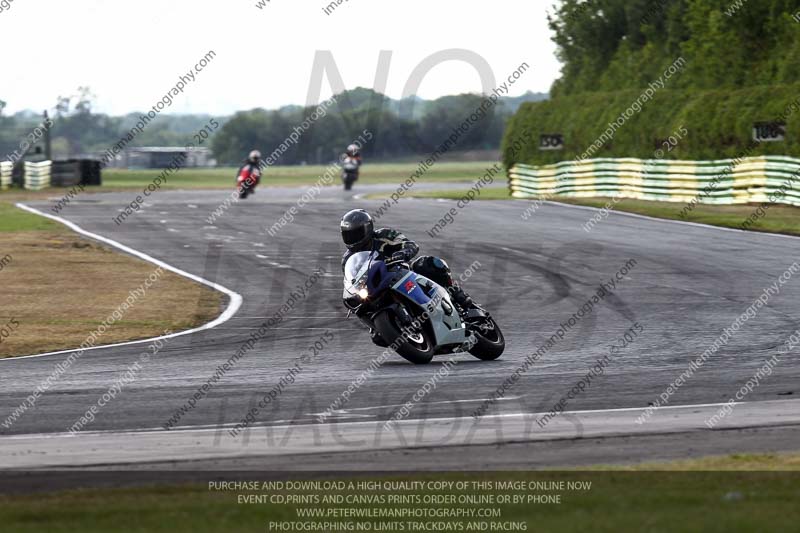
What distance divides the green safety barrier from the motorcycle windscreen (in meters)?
21.1

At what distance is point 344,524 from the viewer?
618 cm

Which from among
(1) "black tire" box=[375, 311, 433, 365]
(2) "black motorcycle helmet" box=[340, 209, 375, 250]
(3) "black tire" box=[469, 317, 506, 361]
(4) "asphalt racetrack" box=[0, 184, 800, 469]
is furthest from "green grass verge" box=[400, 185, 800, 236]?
(2) "black motorcycle helmet" box=[340, 209, 375, 250]

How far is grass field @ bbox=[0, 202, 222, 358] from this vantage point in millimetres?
16062

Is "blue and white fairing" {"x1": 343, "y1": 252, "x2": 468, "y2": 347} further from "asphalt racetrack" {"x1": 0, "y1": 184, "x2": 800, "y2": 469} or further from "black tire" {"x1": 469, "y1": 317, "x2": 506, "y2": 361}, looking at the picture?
"asphalt racetrack" {"x1": 0, "y1": 184, "x2": 800, "y2": 469}

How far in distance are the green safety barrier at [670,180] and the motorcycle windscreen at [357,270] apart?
21066mm

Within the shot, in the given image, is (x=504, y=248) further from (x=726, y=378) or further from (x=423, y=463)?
(x=423, y=463)

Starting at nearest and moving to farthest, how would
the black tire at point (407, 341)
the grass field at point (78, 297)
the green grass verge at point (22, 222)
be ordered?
the black tire at point (407, 341) < the grass field at point (78, 297) < the green grass verge at point (22, 222)

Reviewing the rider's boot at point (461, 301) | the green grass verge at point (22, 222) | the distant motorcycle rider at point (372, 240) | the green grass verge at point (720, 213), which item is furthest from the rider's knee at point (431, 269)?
the green grass verge at point (22, 222)

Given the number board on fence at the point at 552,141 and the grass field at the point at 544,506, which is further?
the number board on fence at the point at 552,141

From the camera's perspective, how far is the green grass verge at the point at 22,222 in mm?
32156

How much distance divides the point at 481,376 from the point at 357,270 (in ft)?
5.86

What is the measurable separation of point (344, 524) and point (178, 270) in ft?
58.7

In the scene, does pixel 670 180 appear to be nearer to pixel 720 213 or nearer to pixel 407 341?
pixel 720 213

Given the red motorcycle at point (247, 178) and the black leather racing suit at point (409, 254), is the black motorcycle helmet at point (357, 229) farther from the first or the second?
the red motorcycle at point (247, 178)
